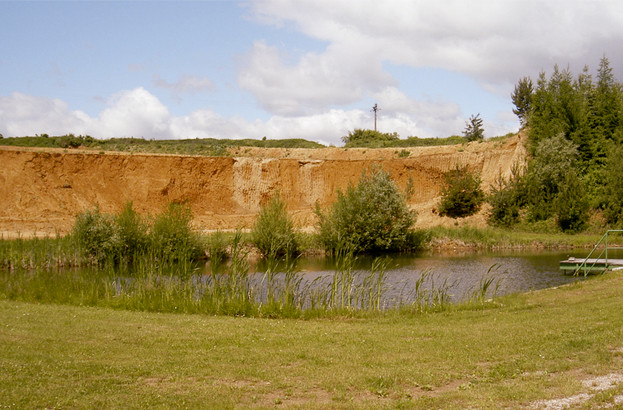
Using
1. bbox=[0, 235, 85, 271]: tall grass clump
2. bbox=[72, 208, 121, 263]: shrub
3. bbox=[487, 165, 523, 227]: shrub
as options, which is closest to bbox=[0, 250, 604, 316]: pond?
bbox=[0, 235, 85, 271]: tall grass clump

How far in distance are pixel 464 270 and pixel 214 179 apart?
3046 centimetres

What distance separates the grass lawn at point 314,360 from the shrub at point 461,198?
32858mm

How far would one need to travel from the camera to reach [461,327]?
12703mm

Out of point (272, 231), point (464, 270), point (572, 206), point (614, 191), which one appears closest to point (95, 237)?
point (272, 231)

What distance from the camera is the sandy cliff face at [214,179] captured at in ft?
150

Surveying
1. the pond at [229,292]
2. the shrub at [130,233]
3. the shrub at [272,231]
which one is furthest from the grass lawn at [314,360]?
the shrub at [272,231]

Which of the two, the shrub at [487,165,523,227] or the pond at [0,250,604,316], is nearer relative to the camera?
the pond at [0,250,604,316]

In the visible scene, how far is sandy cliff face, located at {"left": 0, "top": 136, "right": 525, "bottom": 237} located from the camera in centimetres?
4581

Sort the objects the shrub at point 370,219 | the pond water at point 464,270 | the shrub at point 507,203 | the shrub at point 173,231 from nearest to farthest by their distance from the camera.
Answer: the pond water at point 464,270 → the shrub at point 173,231 → the shrub at point 370,219 → the shrub at point 507,203

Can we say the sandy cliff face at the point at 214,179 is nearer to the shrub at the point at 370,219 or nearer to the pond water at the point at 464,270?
the shrub at the point at 370,219

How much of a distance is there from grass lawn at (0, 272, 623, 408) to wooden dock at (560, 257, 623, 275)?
928 cm

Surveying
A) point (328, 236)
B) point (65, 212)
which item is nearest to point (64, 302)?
point (328, 236)

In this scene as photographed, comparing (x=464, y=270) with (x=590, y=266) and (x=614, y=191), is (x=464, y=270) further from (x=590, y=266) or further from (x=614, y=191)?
(x=614, y=191)

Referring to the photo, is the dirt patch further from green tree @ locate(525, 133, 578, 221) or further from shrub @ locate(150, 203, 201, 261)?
green tree @ locate(525, 133, 578, 221)
